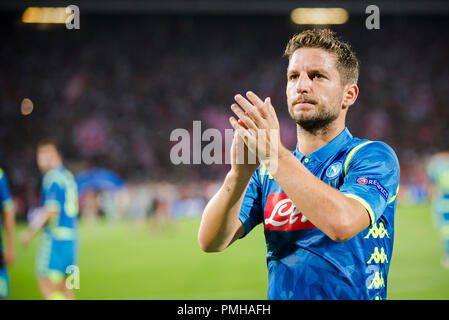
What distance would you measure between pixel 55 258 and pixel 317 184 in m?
4.53

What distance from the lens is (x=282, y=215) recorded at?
1569 millimetres

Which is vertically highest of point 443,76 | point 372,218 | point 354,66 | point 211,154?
point 443,76

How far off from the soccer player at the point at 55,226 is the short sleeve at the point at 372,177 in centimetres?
431

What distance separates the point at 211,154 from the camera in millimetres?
11789

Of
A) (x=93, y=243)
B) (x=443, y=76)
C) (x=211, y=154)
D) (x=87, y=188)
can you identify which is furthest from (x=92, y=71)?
(x=443, y=76)

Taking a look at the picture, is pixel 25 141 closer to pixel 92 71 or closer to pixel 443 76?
pixel 92 71

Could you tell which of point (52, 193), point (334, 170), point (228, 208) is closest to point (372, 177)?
point (334, 170)

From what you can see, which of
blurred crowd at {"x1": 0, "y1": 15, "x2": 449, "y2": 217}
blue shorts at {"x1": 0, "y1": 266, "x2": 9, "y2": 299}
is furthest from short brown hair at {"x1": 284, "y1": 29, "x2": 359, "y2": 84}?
blurred crowd at {"x1": 0, "y1": 15, "x2": 449, "y2": 217}

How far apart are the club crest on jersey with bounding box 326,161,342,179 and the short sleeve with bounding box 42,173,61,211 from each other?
13.9 feet

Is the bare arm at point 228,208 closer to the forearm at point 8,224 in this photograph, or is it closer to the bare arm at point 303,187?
the bare arm at point 303,187

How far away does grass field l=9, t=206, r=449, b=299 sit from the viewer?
6.59 m

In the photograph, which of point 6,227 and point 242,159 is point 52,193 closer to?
point 6,227

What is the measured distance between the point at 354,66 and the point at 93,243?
30.1 ft
